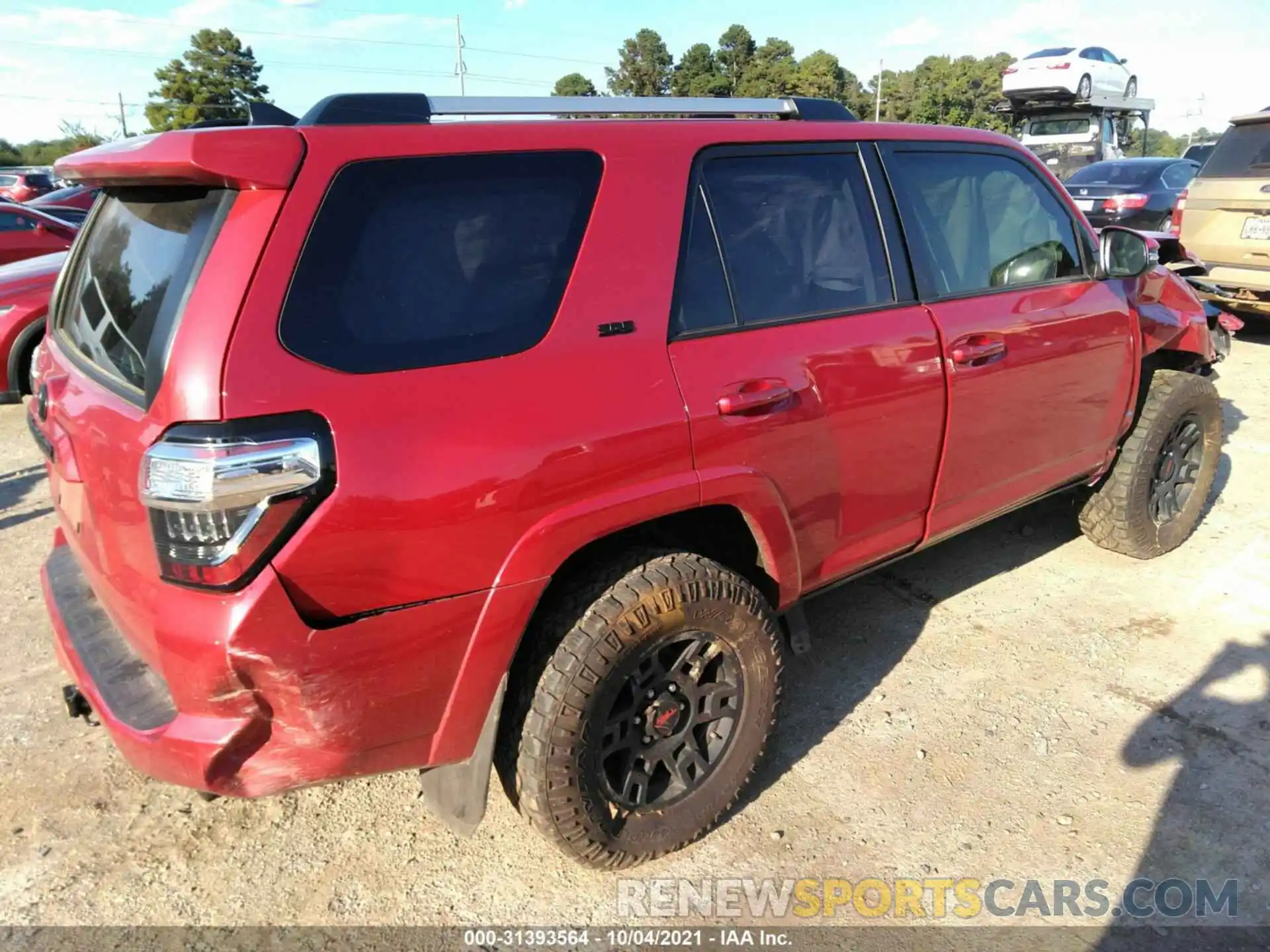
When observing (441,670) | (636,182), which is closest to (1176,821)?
(441,670)

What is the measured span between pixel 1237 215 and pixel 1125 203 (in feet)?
13.4

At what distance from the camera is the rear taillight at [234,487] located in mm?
1741

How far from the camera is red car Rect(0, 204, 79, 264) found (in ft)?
30.2

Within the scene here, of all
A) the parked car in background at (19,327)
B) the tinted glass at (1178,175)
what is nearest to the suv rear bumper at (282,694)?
the parked car in background at (19,327)

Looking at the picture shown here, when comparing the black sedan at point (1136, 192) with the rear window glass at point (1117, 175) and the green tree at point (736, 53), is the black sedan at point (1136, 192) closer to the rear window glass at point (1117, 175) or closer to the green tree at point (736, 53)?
the rear window glass at point (1117, 175)

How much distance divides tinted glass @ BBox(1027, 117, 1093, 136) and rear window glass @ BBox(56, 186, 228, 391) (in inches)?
1020

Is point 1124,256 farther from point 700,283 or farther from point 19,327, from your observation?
point 19,327

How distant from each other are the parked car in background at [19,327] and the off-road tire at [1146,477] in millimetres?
6825

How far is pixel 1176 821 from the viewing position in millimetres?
2664

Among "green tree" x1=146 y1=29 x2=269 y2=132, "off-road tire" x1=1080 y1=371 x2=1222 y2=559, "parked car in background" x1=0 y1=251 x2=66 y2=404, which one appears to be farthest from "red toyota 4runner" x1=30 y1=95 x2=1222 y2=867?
"green tree" x1=146 y1=29 x2=269 y2=132

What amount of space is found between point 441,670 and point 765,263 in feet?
4.84

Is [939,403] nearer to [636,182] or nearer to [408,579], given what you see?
[636,182]

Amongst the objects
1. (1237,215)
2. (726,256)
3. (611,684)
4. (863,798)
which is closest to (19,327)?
(726,256)

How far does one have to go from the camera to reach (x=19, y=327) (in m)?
6.52
